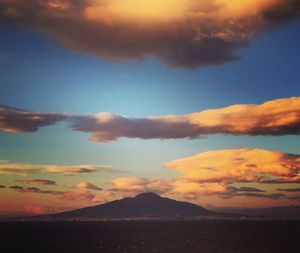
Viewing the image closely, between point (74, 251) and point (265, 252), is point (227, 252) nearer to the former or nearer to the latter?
point (265, 252)

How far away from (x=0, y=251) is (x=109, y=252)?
3628 centimetres

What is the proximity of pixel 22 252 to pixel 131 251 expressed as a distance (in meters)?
33.5

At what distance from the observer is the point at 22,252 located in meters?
120

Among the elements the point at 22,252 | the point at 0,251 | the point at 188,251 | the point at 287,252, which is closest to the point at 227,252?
the point at 188,251

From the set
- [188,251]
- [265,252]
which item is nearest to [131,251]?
[188,251]

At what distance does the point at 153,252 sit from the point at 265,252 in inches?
1367

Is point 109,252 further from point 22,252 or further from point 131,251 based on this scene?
point 22,252

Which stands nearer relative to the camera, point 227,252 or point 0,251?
point 227,252

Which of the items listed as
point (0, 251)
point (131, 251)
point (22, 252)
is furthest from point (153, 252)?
point (0, 251)

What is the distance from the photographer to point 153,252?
12069 centimetres

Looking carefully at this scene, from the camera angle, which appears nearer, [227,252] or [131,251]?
[227,252]

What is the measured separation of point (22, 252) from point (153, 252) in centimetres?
4010

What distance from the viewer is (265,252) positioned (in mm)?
121375

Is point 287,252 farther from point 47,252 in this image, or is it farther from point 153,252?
point 47,252
